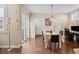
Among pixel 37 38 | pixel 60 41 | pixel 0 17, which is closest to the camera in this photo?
pixel 0 17

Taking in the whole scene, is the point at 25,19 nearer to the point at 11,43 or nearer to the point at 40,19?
the point at 40,19

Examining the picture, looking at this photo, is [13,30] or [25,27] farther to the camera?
[25,27]

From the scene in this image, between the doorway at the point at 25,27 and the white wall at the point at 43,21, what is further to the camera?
the white wall at the point at 43,21

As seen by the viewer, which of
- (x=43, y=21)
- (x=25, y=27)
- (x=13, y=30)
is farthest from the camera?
(x=43, y=21)

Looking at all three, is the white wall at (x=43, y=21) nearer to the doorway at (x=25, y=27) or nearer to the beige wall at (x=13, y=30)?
the doorway at (x=25, y=27)

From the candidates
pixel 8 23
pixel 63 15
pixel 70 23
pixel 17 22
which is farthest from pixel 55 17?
pixel 8 23

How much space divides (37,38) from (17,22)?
0.92 metres

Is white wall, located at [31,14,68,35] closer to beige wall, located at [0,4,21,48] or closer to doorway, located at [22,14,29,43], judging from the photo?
doorway, located at [22,14,29,43]

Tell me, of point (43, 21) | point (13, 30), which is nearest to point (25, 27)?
point (13, 30)

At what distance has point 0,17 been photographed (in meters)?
3.01

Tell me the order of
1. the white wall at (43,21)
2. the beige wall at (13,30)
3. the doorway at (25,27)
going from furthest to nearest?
the white wall at (43,21), the doorway at (25,27), the beige wall at (13,30)

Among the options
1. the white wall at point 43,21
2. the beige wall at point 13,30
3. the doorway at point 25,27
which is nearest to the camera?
the beige wall at point 13,30


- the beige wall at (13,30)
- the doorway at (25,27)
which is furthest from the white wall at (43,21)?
the beige wall at (13,30)

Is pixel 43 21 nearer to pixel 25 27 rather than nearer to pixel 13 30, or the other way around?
pixel 25 27
